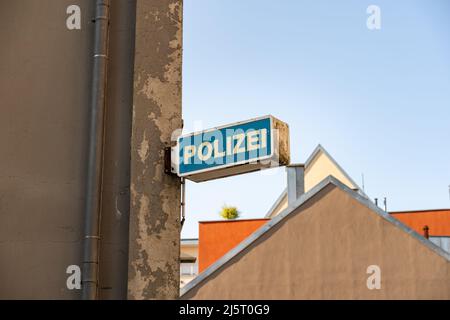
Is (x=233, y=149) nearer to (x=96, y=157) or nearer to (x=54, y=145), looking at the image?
(x=96, y=157)

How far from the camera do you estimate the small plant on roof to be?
44031mm

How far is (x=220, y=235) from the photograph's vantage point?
2847 centimetres

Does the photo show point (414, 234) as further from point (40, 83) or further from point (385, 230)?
point (40, 83)

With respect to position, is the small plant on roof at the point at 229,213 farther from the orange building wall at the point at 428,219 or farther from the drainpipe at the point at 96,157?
the drainpipe at the point at 96,157

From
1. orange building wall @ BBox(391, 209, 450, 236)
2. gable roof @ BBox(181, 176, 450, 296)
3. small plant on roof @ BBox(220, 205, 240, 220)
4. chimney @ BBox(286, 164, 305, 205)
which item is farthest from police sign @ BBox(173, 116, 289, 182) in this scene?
small plant on roof @ BBox(220, 205, 240, 220)

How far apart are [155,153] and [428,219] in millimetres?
23349

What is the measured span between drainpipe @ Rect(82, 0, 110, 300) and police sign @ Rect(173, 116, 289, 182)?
68 centimetres

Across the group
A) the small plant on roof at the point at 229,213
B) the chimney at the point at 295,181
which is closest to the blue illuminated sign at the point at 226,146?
the chimney at the point at 295,181

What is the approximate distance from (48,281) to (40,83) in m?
1.69

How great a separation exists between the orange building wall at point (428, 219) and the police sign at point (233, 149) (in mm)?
22822

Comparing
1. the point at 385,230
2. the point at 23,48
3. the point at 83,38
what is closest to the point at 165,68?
the point at 83,38

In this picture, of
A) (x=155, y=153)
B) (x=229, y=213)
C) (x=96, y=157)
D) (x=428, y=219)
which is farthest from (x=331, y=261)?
(x=229, y=213)

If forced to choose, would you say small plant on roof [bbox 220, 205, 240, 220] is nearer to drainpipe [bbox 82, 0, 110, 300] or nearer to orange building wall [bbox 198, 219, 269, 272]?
orange building wall [bbox 198, 219, 269, 272]

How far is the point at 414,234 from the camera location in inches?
612
